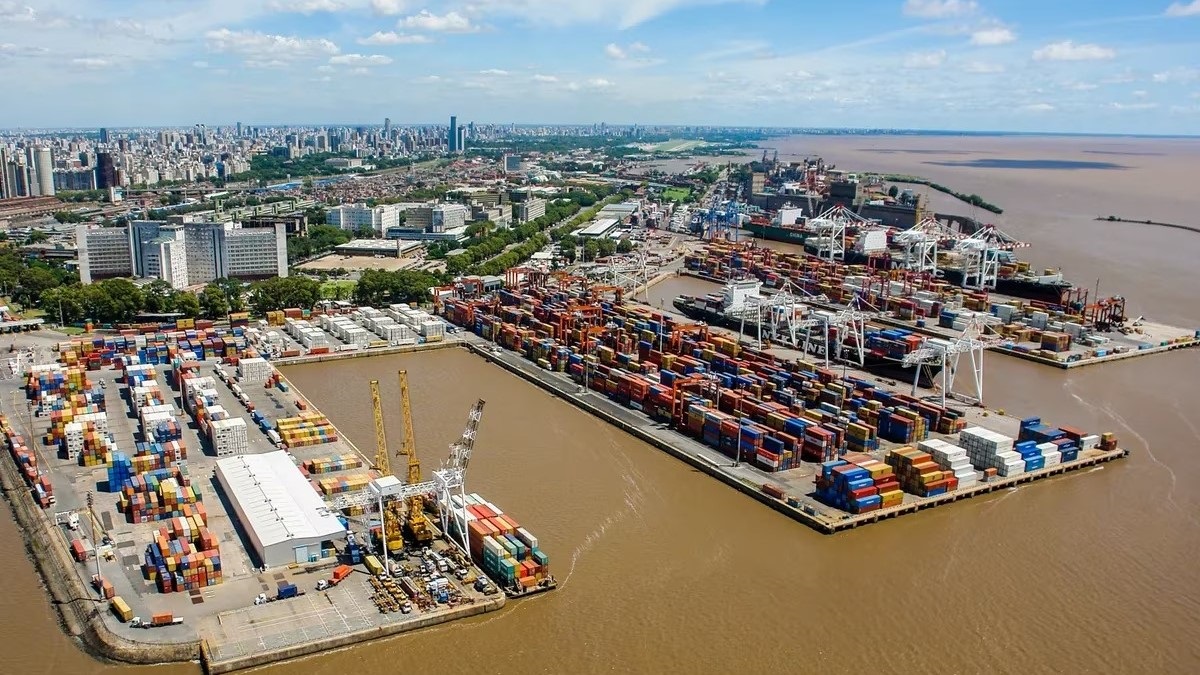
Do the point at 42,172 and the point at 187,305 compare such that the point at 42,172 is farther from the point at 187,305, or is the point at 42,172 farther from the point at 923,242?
the point at 923,242

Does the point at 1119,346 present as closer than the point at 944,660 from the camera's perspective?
No

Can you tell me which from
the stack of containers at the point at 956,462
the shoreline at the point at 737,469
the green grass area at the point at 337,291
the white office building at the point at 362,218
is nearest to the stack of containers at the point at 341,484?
the shoreline at the point at 737,469

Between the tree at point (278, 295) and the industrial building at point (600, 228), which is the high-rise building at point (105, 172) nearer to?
the industrial building at point (600, 228)

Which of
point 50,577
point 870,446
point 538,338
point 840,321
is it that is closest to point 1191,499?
point 870,446

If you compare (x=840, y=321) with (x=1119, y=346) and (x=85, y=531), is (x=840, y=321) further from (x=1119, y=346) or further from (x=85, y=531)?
(x=85, y=531)

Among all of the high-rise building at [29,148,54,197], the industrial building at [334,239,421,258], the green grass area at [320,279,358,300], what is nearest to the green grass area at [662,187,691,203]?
the industrial building at [334,239,421,258]
